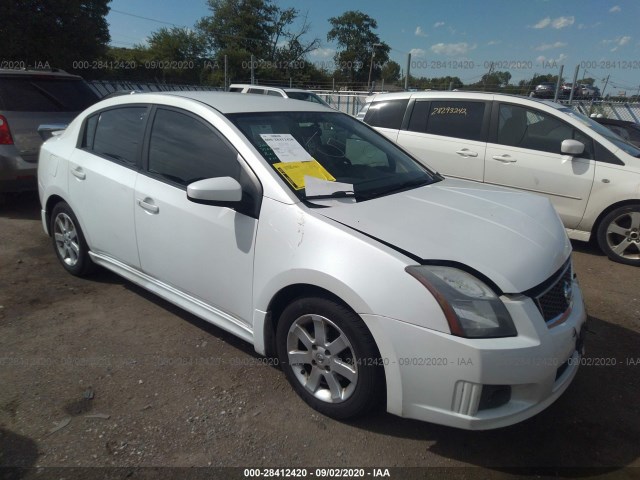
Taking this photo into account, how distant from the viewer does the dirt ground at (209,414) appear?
7.30ft

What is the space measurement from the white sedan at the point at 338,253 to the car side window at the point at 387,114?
2856 mm

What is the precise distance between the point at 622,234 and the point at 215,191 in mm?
4614

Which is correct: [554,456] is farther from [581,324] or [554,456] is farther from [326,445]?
[326,445]

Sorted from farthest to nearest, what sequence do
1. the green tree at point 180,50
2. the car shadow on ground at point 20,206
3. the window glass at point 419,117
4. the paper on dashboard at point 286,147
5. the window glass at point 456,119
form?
the green tree at point 180,50 < the window glass at point 419,117 < the car shadow on ground at point 20,206 < the window glass at point 456,119 < the paper on dashboard at point 286,147

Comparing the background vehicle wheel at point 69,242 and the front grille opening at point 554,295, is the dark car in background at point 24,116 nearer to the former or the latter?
the background vehicle wheel at point 69,242

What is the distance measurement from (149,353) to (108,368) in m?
0.26

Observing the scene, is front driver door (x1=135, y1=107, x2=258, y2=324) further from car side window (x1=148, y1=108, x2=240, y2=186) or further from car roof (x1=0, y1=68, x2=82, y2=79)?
car roof (x1=0, y1=68, x2=82, y2=79)

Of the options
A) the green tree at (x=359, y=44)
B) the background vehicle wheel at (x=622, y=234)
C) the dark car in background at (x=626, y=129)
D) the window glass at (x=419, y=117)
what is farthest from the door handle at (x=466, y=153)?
the green tree at (x=359, y=44)

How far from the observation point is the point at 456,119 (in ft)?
19.6

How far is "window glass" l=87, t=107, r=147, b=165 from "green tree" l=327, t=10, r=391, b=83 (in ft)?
168

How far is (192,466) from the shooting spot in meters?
2.17

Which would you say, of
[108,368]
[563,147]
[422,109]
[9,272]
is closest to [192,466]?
[108,368]

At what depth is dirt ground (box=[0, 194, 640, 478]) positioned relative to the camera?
2.23m

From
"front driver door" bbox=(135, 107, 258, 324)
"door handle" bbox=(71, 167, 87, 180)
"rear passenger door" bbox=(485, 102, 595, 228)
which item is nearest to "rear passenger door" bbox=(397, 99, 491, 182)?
"rear passenger door" bbox=(485, 102, 595, 228)
